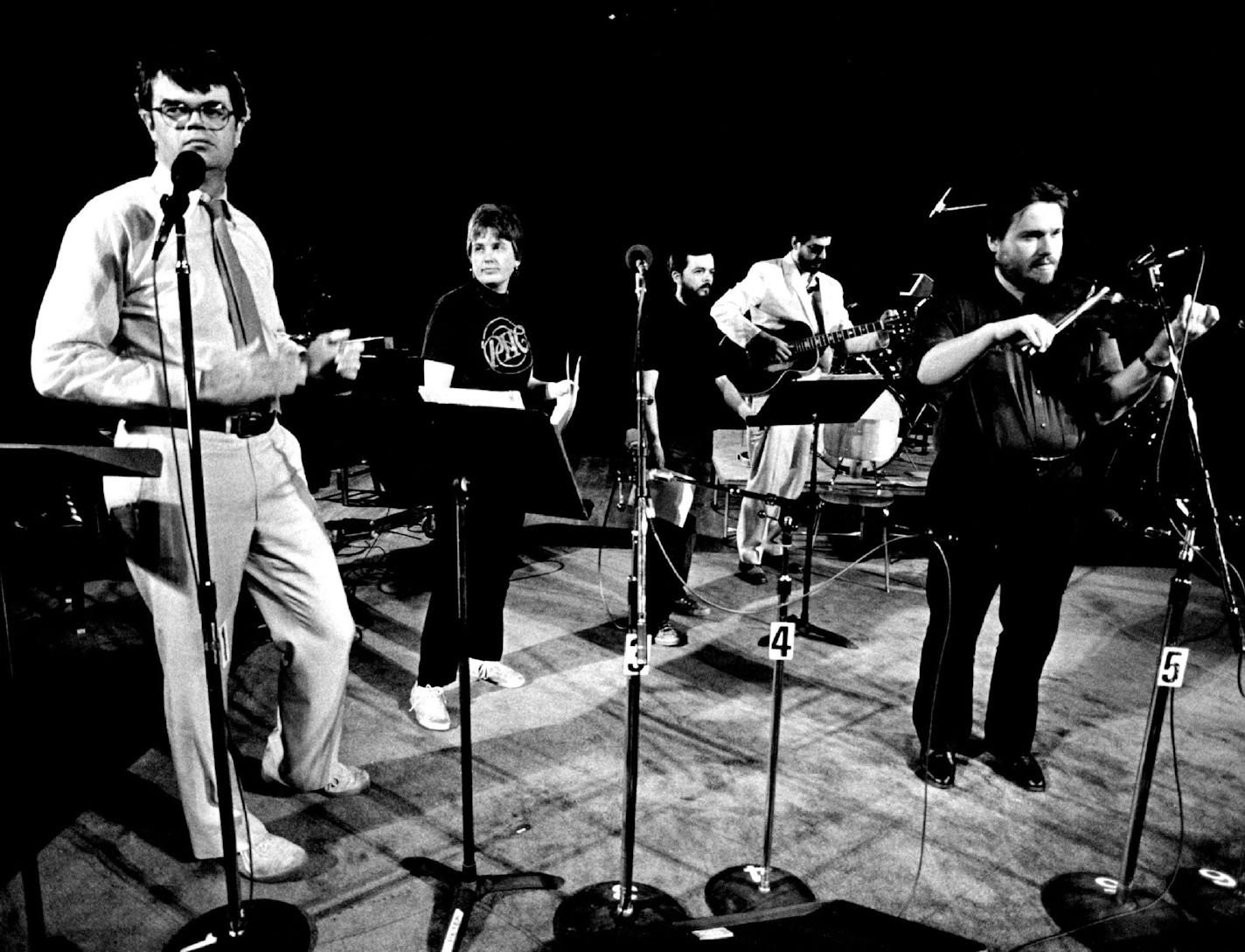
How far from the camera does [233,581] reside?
7.16 ft

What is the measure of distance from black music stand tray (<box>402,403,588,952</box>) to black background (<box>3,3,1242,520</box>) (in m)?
1.61

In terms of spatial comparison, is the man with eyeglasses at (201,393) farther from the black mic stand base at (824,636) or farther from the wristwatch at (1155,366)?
the black mic stand base at (824,636)

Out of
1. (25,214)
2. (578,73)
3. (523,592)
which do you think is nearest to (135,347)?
(523,592)

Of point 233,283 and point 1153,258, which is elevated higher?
point 1153,258

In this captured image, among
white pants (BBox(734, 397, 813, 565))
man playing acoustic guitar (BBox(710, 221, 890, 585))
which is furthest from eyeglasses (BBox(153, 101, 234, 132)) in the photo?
white pants (BBox(734, 397, 813, 565))

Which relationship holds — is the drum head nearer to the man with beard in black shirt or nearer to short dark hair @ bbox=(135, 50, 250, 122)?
the man with beard in black shirt

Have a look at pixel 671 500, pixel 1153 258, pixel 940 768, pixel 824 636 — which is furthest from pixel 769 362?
pixel 1153 258

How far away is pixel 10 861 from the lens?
2.29 m

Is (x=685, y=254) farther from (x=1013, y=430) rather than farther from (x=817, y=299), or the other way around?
(x=1013, y=430)

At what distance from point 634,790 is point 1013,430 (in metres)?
1.74

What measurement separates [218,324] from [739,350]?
154 inches

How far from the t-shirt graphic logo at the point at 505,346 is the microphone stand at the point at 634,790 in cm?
127

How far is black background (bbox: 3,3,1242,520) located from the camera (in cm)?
462

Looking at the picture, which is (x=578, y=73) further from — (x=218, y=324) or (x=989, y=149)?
(x=218, y=324)
